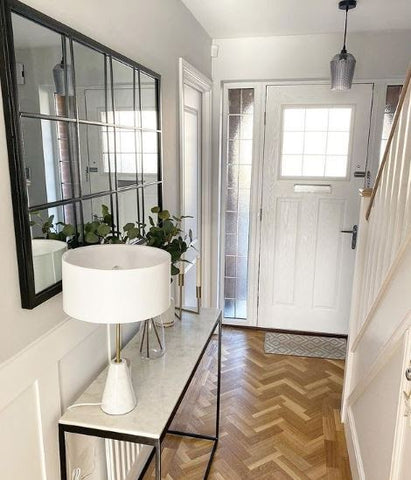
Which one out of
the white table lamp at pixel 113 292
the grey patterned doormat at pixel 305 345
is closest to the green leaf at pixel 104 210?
the white table lamp at pixel 113 292

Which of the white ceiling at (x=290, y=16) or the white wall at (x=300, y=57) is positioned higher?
the white ceiling at (x=290, y=16)

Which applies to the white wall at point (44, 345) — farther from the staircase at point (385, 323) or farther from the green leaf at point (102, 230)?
the staircase at point (385, 323)

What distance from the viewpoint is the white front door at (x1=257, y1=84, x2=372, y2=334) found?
3.18 metres

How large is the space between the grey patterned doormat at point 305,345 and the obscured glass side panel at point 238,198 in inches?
→ 15.0

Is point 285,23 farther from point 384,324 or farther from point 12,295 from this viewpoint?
point 12,295

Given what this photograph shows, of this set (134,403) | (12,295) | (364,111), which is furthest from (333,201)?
(12,295)

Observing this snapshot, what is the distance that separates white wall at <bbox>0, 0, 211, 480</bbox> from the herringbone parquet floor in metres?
0.93

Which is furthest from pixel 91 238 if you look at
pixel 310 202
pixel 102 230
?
pixel 310 202

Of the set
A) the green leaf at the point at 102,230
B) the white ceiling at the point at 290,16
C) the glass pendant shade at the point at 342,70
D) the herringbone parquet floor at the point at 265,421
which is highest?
the white ceiling at the point at 290,16

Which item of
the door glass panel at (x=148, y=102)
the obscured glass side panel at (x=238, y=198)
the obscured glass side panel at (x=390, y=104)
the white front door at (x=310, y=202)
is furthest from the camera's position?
the obscured glass side panel at (x=238, y=198)

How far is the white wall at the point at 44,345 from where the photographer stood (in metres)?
1.08

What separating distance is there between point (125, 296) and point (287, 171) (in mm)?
2529

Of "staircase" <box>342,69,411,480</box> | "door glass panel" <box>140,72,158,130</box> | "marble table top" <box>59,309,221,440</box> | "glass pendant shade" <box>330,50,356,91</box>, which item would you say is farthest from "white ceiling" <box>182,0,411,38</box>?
"marble table top" <box>59,309,221,440</box>

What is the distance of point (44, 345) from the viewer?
1.24 metres
